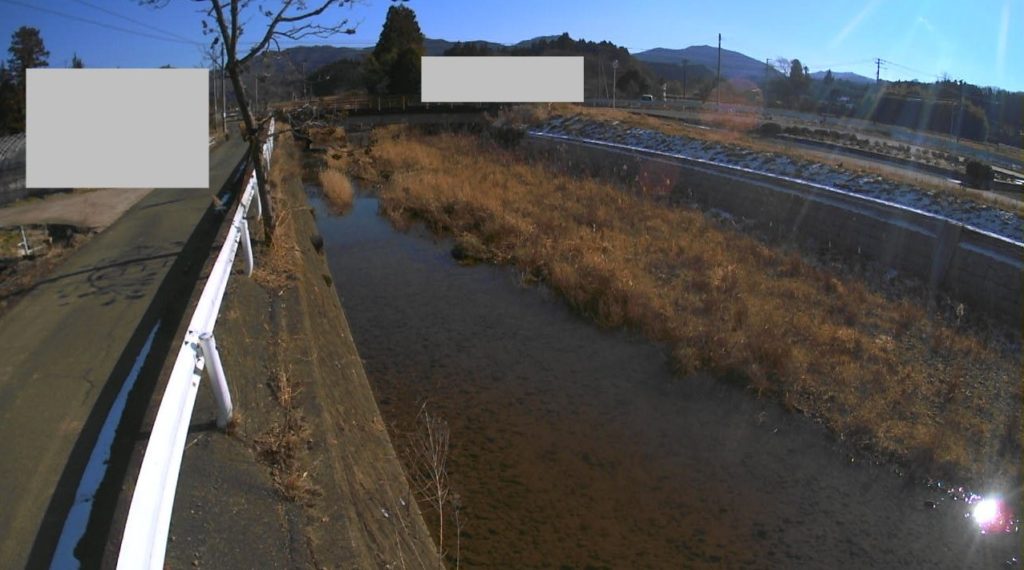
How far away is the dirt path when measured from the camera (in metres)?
9.09

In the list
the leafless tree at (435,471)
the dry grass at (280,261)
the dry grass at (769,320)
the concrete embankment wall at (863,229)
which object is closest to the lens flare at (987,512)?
the dry grass at (769,320)

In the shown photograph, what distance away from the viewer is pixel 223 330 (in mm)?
4664

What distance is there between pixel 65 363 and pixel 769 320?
7.25m

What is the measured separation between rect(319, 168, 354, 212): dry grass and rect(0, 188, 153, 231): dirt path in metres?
4.90

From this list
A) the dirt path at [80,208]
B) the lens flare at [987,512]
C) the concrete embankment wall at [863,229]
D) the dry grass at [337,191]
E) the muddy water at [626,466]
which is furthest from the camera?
the dry grass at [337,191]

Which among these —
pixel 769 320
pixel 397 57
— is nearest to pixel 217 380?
pixel 769 320

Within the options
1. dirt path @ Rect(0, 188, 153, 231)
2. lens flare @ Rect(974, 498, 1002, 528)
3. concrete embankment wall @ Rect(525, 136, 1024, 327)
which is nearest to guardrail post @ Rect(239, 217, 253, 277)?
dirt path @ Rect(0, 188, 153, 231)

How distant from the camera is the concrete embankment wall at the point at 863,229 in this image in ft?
28.8

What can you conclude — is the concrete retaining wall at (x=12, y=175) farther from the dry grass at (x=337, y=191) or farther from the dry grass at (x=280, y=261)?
the dry grass at (x=337, y=191)

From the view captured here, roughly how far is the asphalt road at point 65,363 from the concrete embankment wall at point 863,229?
32.1ft

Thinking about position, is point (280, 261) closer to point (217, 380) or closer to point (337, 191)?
point (217, 380)

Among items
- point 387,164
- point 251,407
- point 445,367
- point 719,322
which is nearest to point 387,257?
point 445,367

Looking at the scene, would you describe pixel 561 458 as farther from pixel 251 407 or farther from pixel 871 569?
pixel 251 407

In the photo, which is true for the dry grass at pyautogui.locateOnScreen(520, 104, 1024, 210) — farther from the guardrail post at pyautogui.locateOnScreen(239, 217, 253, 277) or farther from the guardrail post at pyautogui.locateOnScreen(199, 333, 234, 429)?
the guardrail post at pyautogui.locateOnScreen(199, 333, 234, 429)
